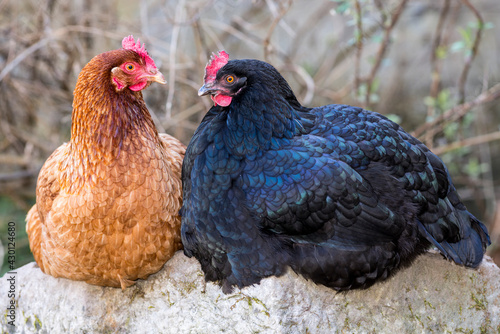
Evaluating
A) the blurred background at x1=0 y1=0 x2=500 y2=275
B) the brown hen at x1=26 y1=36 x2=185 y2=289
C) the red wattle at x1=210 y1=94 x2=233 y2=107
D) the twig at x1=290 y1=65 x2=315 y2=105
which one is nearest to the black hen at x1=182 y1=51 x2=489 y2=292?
the red wattle at x1=210 y1=94 x2=233 y2=107

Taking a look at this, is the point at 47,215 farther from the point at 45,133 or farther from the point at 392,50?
the point at 392,50

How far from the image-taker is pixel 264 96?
2232 millimetres

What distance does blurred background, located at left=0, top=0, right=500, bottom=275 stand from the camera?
4074mm

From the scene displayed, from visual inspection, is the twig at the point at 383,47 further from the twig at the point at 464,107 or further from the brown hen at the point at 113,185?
the brown hen at the point at 113,185

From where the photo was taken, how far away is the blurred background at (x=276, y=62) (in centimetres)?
407

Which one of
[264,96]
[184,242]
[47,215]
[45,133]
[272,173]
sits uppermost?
[264,96]

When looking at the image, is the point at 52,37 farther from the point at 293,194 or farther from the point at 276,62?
the point at 293,194

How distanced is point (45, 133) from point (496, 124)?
5071 mm

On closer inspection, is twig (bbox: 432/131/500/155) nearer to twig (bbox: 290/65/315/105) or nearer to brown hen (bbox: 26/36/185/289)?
twig (bbox: 290/65/315/105)

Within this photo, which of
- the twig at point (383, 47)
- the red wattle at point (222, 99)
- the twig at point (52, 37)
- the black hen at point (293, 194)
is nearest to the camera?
the black hen at point (293, 194)

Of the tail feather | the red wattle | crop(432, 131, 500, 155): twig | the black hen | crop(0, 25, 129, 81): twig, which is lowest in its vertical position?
crop(432, 131, 500, 155): twig

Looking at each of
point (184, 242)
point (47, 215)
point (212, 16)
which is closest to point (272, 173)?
point (184, 242)

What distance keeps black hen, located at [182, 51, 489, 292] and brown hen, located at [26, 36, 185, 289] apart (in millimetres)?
164

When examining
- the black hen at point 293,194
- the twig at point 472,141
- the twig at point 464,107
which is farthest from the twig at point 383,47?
the black hen at point 293,194
